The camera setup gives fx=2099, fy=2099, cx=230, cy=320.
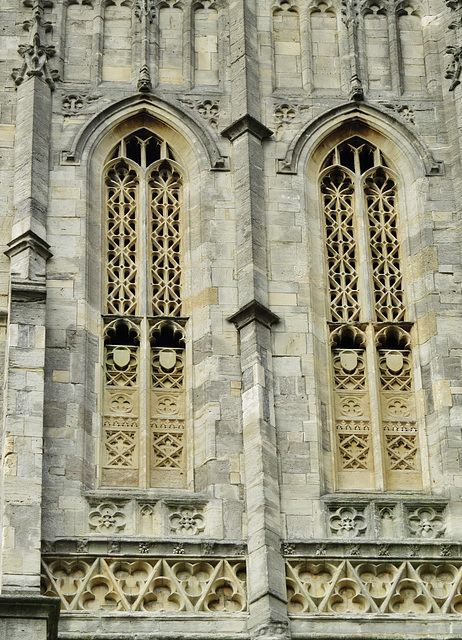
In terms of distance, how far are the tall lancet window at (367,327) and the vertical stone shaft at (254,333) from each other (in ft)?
3.12

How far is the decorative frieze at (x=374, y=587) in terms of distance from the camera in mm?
22688

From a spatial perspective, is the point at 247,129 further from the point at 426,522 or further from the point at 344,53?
the point at 426,522

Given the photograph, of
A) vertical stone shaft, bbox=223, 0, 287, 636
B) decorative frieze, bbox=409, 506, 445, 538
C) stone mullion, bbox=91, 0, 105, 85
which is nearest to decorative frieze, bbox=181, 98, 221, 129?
vertical stone shaft, bbox=223, 0, 287, 636

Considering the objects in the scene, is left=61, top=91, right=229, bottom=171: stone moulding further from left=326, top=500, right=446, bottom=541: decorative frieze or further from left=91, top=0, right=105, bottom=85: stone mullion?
left=326, top=500, right=446, bottom=541: decorative frieze

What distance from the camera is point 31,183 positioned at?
81.8ft

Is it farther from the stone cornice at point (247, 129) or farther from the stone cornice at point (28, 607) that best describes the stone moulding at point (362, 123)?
the stone cornice at point (28, 607)

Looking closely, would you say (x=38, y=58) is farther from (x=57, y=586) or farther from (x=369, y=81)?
(x=57, y=586)

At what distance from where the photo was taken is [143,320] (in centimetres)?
2456

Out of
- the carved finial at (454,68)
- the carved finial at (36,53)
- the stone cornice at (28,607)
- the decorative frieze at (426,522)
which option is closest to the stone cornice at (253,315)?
the decorative frieze at (426,522)

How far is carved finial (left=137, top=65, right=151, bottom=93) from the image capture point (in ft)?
85.1

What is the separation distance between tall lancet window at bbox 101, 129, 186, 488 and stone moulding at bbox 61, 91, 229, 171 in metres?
0.28

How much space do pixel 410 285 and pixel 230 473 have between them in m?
3.51

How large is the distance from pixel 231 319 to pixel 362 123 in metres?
3.47

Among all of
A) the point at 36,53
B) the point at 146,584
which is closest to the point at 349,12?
the point at 36,53
